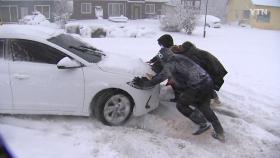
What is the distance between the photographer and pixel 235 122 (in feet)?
21.9

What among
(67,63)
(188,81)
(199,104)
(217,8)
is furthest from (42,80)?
(217,8)

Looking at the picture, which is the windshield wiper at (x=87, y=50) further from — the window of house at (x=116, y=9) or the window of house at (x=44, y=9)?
the window of house at (x=116, y=9)

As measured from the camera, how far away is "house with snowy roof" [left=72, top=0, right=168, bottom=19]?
139 ft

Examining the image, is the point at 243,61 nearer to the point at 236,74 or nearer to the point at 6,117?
the point at 236,74

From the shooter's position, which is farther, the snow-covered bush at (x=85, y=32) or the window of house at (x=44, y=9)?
the window of house at (x=44, y=9)

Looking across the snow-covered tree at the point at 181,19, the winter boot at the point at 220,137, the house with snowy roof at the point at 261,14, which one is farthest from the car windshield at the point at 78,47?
the house with snowy roof at the point at 261,14

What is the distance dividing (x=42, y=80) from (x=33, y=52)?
19.2 inches

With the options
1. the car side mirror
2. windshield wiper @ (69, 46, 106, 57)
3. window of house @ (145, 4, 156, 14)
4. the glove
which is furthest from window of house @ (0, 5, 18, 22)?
the glove

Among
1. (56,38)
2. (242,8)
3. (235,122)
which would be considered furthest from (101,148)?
(242,8)

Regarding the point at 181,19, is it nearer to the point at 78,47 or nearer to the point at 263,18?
the point at 263,18

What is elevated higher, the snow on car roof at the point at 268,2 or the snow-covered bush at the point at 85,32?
the snow on car roof at the point at 268,2

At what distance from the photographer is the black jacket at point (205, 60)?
658 centimetres

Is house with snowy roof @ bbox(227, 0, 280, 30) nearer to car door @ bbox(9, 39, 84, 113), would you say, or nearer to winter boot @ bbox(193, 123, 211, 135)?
winter boot @ bbox(193, 123, 211, 135)

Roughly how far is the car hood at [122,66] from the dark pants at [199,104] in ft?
2.89
